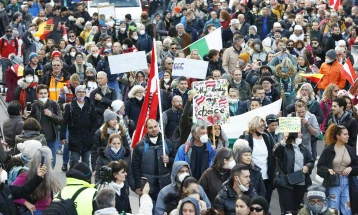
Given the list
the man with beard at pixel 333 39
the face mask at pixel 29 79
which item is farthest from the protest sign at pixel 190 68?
the man with beard at pixel 333 39

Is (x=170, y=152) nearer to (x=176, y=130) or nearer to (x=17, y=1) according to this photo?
(x=176, y=130)

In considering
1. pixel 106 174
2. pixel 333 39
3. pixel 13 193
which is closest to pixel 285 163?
pixel 106 174

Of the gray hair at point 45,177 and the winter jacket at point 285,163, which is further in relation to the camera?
the winter jacket at point 285,163

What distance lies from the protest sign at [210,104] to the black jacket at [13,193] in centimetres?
358

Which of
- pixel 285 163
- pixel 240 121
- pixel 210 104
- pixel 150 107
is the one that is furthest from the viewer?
pixel 240 121

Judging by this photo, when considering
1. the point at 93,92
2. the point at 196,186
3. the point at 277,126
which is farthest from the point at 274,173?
the point at 93,92

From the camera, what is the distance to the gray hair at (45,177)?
12453 millimetres

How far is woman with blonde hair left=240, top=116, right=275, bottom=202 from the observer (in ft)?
50.2

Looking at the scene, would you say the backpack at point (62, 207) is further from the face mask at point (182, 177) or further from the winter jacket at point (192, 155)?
the winter jacket at point (192, 155)

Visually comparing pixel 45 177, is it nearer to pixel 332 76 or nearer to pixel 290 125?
pixel 290 125

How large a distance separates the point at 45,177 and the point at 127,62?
9411 millimetres

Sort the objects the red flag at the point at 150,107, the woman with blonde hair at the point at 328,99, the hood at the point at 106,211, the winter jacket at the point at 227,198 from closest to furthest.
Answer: the hood at the point at 106,211
the winter jacket at the point at 227,198
the red flag at the point at 150,107
the woman with blonde hair at the point at 328,99

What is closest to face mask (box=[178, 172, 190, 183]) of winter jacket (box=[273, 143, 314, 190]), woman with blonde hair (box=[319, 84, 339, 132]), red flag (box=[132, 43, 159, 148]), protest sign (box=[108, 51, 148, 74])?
winter jacket (box=[273, 143, 314, 190])

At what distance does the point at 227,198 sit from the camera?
12.9 meters
